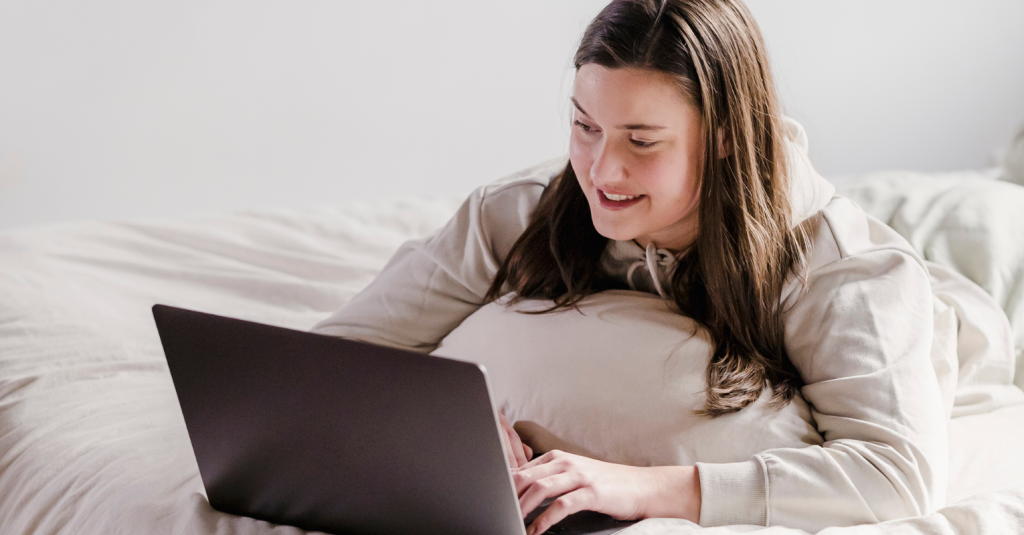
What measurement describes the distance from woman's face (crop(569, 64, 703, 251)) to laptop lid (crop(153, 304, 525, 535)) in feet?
1.16

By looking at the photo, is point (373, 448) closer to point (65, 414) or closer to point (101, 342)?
point (65, 414)

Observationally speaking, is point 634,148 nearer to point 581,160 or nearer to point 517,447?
point 581,160

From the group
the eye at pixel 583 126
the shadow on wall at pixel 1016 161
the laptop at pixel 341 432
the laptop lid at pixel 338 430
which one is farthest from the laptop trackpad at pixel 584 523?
the shadow on wall at pixel 1016 161

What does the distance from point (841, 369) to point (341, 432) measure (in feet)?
1.65

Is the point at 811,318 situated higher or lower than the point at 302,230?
higher

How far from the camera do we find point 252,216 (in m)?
1.72

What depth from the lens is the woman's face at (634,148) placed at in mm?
866

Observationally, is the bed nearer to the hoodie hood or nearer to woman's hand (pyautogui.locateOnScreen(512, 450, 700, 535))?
woman's hand (pyautogui.locateOnScreen(512, 450, 700, 535))

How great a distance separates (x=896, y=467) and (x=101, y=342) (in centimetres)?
105

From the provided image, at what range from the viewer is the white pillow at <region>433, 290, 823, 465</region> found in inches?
34.0

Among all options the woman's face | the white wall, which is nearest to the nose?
the woman's face

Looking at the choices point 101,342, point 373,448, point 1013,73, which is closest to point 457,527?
point 373,448

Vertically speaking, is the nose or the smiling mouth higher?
the nose

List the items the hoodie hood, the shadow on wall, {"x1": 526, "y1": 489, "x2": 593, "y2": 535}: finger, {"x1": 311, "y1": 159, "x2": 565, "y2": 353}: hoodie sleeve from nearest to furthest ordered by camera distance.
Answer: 1. {"x1": 526, "y1": 489, "x2": 593, "y2": 535}: finger
2. the hoodie hood
3. {"x1": 311, "y1": 159, "x2": 565, "y2": 353}: hoodie sleeve
4. the shadow on wall
